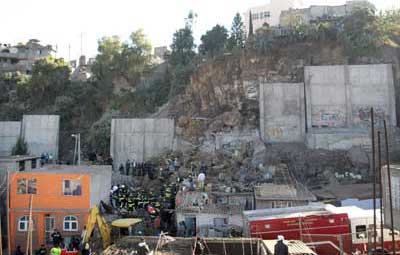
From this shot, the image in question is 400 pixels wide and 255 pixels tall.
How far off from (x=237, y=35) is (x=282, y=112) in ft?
47.1

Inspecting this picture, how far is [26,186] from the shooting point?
68.7 feet

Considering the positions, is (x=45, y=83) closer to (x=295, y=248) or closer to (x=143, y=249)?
(x=143, y=249)

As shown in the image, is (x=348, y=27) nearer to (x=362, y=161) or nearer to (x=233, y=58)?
(x=233, y=58)

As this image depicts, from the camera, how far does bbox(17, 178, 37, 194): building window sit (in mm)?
20906

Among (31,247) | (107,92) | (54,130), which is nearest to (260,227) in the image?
(31,247)

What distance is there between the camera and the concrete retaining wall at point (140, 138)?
36.2 m

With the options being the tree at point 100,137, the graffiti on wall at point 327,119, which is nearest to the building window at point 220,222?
the graffiti on wall at point 327,119

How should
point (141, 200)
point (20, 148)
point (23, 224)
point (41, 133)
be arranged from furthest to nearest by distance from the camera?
point (41, 133)
point (20, 148)
point (141, 200)
point (23, 224)

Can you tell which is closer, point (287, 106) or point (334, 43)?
point (287, 106)

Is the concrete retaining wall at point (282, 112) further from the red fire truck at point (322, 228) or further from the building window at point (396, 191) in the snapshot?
the building window at point (396, 191)

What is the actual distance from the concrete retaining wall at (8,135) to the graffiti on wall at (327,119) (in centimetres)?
2679

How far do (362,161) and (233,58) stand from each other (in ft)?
50.6

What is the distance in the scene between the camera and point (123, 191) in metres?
25.3

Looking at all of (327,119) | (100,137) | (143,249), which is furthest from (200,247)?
(100,137)
